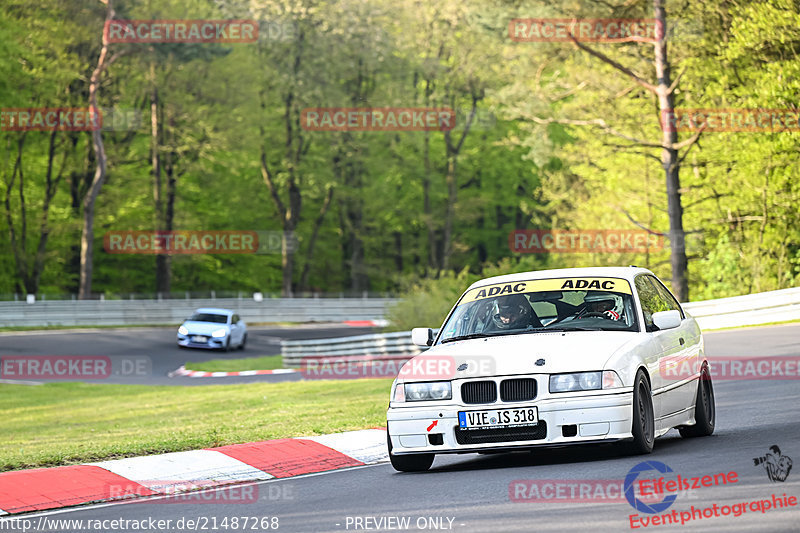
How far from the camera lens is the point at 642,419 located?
9227 mm

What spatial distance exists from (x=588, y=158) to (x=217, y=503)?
40267mm

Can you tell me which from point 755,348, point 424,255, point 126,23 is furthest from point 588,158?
point 424,255

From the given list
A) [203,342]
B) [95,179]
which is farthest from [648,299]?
[95,179]

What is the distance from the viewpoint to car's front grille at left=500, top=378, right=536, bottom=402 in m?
9.03

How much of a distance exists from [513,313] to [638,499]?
10.7 feet

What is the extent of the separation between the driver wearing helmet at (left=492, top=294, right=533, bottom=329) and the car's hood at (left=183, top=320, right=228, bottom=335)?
30.6 meters

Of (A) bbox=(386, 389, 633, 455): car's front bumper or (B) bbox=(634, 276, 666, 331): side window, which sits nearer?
(A) bbox=(386, 389, 633, 455): car's front bumper

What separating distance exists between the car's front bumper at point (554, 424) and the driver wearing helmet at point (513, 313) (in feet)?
4.32

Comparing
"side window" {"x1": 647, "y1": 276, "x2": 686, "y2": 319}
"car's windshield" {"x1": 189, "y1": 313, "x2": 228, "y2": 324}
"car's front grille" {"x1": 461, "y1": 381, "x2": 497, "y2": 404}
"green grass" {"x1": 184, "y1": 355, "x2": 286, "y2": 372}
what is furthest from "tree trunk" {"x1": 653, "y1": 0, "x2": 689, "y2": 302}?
"car's front grille" {"x1": 461, "y1": 381, "x2": 497, "y2": 404}

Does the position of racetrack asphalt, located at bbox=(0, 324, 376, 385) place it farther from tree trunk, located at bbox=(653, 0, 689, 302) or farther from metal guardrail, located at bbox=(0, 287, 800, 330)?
tree trunk, located at bbox=(653, 0, 689, 302)

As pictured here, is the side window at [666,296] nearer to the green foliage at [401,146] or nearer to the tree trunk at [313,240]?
the green foliage at [401,146]

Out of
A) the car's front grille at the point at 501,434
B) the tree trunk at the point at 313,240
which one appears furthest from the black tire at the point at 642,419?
the tree trunk at the point at 313,240

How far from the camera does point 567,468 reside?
9.01 meters

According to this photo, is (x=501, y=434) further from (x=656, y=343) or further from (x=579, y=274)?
(x=579, y=274)
